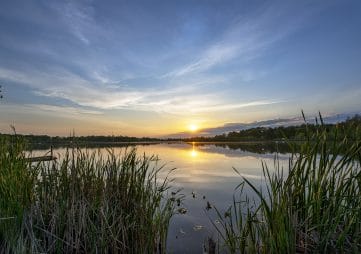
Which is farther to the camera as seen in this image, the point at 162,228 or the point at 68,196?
the point at 162,228

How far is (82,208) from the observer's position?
15.2 feet

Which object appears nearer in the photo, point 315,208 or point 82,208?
point 315,208

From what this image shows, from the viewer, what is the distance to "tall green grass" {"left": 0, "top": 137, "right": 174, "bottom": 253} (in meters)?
4.52

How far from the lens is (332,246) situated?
9.82 feet

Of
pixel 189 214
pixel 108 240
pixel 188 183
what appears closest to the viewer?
pixel 108 240

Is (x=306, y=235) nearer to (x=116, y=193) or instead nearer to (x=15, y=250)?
(x=116, y=193)

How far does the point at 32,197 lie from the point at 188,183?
1076 centimetres

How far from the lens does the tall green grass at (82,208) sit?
14.8ft

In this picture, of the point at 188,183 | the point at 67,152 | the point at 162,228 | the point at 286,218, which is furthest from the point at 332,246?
the point at 188,183

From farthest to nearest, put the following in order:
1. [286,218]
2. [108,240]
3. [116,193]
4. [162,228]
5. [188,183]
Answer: [188,183], [162,228], [116,193], [108,240], [286,218]

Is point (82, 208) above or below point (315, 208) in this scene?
below

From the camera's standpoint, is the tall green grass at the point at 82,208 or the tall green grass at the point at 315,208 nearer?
the tall green grass at the point at 315,208

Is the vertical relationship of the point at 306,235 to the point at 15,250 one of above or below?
above

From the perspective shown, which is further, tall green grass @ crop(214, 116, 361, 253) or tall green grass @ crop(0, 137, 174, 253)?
tall green grass @ crop(0, 137, 174, 253)
